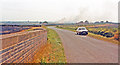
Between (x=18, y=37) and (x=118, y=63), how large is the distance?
5804 mm

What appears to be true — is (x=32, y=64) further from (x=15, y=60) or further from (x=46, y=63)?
(x=15, y=60)

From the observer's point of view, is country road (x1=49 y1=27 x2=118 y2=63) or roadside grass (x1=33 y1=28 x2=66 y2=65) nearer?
roadside grass (x1=33 y1=28 x2=66 y2=65)

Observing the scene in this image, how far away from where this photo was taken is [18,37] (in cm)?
473

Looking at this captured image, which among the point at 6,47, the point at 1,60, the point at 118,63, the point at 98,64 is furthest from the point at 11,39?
the point at 118,63

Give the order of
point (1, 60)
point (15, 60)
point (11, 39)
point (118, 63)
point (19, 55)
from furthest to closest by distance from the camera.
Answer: point (118, 63), point (19, 55), point (15, 60), point (11, 39), point (1, 60)

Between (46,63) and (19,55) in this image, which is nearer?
(19,55)

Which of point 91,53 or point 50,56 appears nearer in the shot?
point 50,56

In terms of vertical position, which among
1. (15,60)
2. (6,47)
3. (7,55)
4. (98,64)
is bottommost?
(98,64)

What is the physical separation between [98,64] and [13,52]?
4.86 metres

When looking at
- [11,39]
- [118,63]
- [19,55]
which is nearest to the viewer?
[11,39]

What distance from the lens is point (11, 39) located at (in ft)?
13.5

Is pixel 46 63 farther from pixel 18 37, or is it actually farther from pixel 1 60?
pixel 1 60

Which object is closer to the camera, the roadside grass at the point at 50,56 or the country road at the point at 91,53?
the roadside grass at the point at 50,56

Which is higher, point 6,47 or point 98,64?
point 6,47
